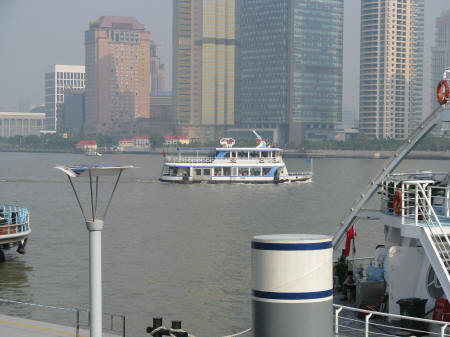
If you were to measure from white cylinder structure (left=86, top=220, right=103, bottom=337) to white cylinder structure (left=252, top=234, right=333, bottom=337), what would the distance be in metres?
4.15

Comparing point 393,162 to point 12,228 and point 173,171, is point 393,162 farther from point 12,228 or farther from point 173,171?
point 173,171

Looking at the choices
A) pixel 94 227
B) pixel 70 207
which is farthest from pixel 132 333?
pixel 70 207

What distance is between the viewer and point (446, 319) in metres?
17.9

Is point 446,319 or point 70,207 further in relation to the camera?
point 70,207

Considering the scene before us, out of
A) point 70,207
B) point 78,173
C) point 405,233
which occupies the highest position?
point 78,173

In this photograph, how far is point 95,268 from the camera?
47.2 ft

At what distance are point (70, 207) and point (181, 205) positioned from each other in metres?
11.9

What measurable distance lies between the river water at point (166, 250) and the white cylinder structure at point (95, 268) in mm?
13982

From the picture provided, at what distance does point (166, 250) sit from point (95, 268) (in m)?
36.7

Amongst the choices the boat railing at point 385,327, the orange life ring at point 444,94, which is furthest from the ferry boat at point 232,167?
the boat railing at point 385,327

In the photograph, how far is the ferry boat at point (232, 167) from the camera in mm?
112000

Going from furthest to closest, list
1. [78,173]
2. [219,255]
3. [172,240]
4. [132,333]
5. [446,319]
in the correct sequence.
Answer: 1. [172,240]
2. [219,255]
3. [132,333]
4. [446,319]
5. [78,173]

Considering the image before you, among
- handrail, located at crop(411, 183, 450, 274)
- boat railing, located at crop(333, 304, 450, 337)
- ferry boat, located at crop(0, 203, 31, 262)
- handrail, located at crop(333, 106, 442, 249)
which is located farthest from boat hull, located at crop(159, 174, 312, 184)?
handrail, located at crop(411, 183, 450, 274)

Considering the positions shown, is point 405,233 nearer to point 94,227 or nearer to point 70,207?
point 94,227
